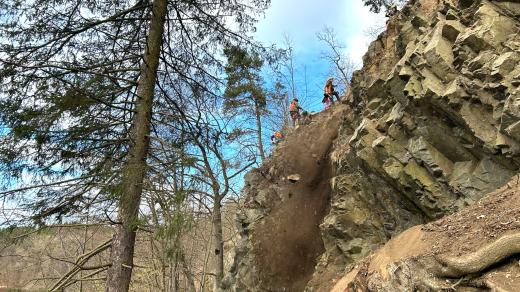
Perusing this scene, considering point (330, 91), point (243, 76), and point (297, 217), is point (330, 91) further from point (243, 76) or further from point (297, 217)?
point (243, 76)

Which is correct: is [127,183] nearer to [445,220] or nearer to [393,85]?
[445,220]

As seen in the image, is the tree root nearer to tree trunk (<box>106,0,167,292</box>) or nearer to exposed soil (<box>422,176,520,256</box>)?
exposed soil (<box>422,176,520,256</box>)

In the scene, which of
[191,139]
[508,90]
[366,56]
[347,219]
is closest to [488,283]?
[508,90]

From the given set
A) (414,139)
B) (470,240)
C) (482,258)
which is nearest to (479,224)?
(470,240)

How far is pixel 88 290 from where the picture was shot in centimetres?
2555

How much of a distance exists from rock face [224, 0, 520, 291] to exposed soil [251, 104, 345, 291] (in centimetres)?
4

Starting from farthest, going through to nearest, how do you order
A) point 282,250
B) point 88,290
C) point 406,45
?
point 88,290 < point 282,250 < point 406,45

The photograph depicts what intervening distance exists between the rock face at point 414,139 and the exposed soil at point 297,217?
0.14 ft

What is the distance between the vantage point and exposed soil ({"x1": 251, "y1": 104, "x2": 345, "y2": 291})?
12195 mm

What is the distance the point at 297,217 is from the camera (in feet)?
43.3

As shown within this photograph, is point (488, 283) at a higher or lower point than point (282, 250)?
lower

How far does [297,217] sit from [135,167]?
311 inches

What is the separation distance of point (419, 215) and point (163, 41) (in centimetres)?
643

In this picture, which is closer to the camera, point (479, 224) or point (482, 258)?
point (482, 258)
